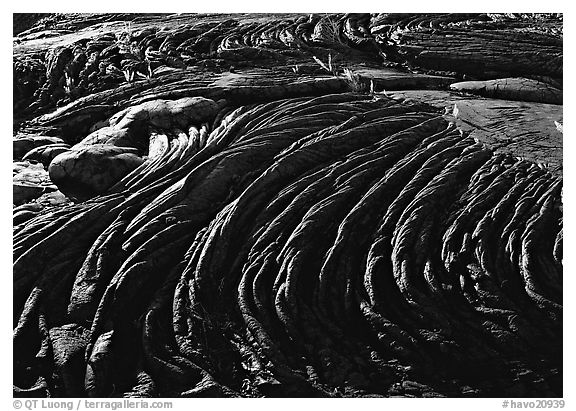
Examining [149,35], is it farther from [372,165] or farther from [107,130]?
[372,165]

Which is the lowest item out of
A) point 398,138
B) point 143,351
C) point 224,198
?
point 143,351

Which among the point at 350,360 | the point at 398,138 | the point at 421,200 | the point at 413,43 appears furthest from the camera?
the point at 413,43

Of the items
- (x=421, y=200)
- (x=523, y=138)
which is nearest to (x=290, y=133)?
(x=421, y=200)

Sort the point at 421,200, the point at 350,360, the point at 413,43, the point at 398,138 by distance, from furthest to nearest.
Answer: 1. the point at 413,43
2. the point at 398,138
3. the point at 421,200
4. the point at 350,360

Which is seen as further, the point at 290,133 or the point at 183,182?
the point at 290,133

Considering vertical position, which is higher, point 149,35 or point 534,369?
point 149,35

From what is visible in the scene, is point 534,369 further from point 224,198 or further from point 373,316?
point 224,198

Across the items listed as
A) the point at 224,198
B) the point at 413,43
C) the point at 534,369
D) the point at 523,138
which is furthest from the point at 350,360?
the point at 413,43
